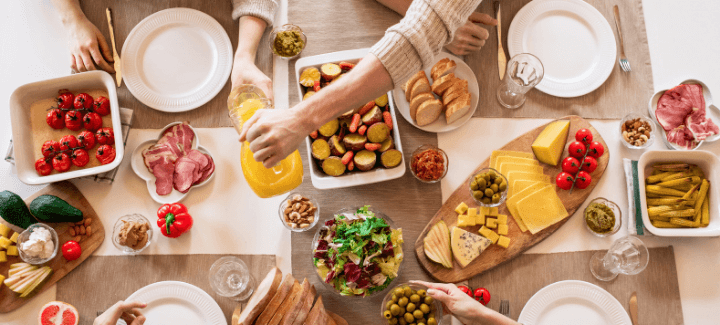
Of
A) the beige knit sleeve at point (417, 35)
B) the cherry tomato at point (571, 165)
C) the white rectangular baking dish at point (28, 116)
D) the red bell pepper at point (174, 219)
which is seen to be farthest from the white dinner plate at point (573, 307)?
the white rectangular baking dish at point (28, 116)

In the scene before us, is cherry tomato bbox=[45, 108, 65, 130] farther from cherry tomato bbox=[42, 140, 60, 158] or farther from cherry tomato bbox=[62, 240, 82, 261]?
cherry tomato bbox=[62, 240, 82, 261]

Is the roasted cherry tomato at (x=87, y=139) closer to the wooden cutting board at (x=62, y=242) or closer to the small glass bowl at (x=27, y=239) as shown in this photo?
the wooden cutting board at (x=62, y=242)

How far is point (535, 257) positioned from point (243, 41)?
1809 millimetres

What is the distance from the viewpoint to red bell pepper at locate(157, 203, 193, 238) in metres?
1.90

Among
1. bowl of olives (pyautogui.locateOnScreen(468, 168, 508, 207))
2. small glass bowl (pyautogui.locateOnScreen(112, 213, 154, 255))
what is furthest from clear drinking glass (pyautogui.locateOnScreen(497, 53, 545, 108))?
small glass bowl (pyautogui.locateOnScreen(112, 213, 154, 255))

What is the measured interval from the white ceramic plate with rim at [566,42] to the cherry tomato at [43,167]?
2.36 meters

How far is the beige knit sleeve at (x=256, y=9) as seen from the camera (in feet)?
6.73

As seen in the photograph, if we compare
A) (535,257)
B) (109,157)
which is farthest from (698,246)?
(109,157)

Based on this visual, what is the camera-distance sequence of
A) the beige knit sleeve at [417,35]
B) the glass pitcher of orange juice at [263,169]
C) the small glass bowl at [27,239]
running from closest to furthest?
1. the beige knit sleeve at [417,35]
2. the glass pitcher of orange juice at [263,169]
3. the small glass bowl at [27,239]

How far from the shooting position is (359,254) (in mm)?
1759

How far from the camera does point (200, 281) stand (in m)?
1.95

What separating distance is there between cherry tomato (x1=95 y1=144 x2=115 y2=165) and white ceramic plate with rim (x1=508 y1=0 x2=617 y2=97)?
2068 mm

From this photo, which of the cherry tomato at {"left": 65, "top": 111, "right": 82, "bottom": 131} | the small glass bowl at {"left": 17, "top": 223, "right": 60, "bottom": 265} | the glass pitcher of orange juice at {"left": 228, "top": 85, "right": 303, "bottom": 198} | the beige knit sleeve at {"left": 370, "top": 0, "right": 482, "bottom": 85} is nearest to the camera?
the beige knit sleeve at {"left": 370, "top": 0, "right": 482, "bottom": 85}

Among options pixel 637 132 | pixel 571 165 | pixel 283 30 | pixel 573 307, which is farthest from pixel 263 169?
pixel 637 132
